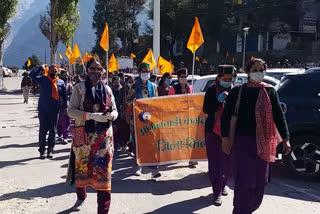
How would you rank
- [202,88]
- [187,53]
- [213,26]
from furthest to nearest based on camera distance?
[187,53] < [213,26] < [202,88]

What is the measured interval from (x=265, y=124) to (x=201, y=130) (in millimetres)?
3087

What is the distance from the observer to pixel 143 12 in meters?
59.7

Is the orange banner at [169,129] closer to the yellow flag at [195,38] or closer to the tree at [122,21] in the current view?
the yellow flag at [195,38]

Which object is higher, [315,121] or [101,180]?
[315,121]

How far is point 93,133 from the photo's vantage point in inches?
186

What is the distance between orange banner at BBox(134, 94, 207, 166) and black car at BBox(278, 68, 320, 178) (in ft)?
4.91

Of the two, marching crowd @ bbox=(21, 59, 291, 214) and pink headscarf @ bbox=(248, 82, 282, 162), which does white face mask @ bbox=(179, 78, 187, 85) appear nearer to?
marching crowd @ bbox=(21, 59, 291, 214)

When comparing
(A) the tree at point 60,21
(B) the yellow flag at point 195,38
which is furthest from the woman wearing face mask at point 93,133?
(A) the tree at point 60,21

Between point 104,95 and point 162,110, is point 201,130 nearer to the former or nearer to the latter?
point 162,110

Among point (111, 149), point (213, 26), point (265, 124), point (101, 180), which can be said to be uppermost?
point (213, 26)

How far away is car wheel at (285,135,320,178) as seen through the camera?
6609 mm

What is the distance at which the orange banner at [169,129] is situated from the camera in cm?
683

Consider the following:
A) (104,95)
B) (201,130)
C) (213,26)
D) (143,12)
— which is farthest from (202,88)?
(143,12)

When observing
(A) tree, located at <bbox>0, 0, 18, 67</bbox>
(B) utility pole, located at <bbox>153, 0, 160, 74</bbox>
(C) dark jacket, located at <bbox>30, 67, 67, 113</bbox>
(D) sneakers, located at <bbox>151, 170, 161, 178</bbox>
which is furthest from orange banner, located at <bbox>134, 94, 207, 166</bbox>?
(A) tree, located at <bbox>0, 0, 18, 67</bbox>
